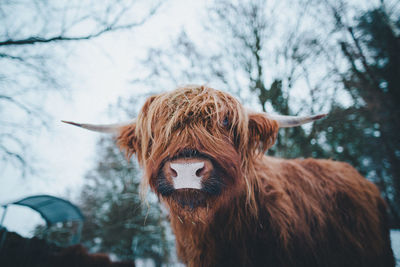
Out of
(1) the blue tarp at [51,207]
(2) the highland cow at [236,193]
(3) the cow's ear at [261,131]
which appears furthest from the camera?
(1) the blue tarp at [51,207]

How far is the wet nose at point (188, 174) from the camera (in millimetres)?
1247

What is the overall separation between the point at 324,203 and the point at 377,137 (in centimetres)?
285

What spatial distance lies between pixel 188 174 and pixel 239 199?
70cm

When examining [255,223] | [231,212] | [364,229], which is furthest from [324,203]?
[231,212]

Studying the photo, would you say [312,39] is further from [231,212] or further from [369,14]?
[231,212]

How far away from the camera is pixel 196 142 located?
1.39 meters

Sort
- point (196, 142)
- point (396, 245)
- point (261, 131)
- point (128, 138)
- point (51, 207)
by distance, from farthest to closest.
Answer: point (51, 207) → point (396, 245) → point (128, 138) → point (261, 131) → point (196, 142)

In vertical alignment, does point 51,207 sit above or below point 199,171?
below

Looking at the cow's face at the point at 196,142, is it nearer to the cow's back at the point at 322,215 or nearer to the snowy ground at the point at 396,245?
the cow's back at the point at 322,215

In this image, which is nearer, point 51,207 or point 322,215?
point 322,215

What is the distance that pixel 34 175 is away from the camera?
3504mm

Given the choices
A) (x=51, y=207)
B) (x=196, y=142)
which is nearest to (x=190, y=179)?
(x=196, y=142)

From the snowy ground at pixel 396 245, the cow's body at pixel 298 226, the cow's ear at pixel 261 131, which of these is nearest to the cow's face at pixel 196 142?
the cow's ear at pixel 261 131

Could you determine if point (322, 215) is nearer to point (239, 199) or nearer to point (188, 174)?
point (239, 199)
